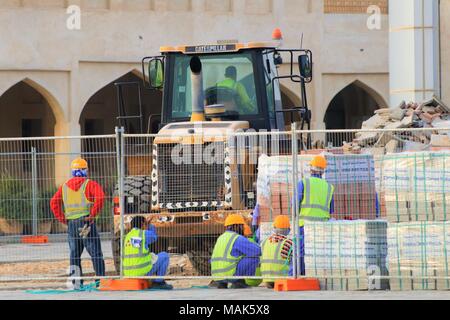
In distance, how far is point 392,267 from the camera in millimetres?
14984

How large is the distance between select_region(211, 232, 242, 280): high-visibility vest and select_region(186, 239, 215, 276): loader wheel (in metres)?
0.80

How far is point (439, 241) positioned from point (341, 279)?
1272 millimetres

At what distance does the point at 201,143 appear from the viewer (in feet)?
56.3

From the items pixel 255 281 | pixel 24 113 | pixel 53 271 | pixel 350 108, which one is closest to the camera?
pixel 255 281

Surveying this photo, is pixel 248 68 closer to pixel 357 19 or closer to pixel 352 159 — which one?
pixel 352 159

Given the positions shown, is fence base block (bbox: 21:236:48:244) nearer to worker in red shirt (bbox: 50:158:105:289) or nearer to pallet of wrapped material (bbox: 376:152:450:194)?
worker in red shirt (bbox: 50:158:105:289)

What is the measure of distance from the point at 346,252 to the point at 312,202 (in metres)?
0.77

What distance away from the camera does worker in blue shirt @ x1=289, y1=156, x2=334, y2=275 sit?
15.4 m

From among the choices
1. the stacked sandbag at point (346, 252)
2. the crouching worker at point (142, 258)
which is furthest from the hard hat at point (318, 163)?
the crouching worker at point (142, 258)

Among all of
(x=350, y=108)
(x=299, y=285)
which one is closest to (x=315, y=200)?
(x=299, y=285)

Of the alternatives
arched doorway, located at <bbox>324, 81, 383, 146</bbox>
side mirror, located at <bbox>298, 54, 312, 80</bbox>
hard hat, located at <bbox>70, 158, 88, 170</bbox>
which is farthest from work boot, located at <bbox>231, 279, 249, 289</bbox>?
arched doorway, located at <bbox>324, 81, 383, 146</bbox>

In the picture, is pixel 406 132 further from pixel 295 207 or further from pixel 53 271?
pixel 295 207

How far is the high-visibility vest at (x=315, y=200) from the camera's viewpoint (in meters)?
15.4

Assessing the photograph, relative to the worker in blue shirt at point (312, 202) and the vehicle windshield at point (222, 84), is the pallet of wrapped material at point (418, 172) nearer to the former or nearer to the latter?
the worker in blue shirt at point (312, 202)
